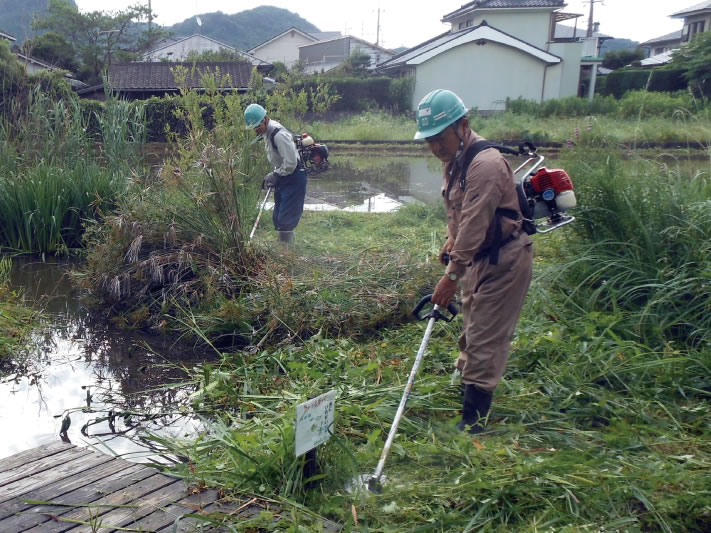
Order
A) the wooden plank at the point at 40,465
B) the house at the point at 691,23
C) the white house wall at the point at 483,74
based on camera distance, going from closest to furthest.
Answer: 1. the wooden plank at the point at 40,465
2. the white house wall at the point at 483,74
3. the house at the point at 691,23

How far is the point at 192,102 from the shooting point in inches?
253

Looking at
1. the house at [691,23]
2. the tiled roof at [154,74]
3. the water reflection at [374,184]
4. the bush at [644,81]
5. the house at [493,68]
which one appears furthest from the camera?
the house at [691,23]

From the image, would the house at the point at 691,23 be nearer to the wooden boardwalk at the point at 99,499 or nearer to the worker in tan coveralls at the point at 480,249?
the worker in tan coveralls at the point at 480,249

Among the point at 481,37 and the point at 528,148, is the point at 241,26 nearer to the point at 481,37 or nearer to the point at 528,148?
the point at 481,37

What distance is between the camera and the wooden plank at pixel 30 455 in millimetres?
2998

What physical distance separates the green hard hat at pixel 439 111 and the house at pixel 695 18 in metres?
41.2

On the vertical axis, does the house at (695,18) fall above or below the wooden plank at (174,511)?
above

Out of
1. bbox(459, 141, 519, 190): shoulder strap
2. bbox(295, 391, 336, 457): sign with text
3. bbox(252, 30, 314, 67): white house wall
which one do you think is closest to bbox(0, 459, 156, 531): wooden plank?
bbox(295, 391, 336, 457): sign with text

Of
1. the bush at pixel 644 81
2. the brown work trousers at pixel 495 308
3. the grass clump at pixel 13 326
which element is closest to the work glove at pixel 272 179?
the grass clump at pixel 13 326

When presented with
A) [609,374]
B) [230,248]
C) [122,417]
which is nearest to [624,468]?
[609,374]

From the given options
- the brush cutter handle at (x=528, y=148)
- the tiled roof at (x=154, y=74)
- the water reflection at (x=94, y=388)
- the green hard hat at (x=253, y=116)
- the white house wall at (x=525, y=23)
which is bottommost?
the water reflection at (x=94, y=388)

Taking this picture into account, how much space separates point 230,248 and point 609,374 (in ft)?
10.3

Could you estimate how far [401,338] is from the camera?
4.70 metres

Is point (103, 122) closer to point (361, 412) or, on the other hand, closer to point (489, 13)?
point (361, 412)
